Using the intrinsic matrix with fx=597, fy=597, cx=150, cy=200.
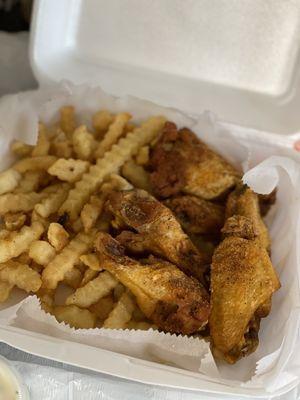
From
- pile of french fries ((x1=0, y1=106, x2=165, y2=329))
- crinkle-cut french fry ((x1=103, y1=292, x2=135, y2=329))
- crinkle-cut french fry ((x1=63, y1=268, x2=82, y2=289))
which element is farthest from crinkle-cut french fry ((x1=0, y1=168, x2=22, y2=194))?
crinkle-cut french fry ((x1=103, y1=292, x2=135, y2=329))

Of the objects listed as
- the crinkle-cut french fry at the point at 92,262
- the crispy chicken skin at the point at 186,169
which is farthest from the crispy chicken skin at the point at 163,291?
the crispy chicken skin at the point at 186,169

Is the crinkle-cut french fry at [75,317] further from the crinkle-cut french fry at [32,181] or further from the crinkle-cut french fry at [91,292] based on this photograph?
the crinkle-cut french fry at [32,181]

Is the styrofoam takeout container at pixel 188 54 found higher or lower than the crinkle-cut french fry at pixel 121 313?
higher

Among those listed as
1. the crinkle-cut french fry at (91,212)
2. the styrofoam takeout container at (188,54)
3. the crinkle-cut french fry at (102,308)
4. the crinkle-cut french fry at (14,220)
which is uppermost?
the styrofoam takeout container at (188,54)

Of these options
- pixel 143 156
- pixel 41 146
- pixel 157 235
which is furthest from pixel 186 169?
pixel 41 146

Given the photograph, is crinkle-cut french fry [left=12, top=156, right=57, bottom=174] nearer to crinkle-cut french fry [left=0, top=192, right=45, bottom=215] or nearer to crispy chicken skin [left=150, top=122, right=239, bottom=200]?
crinkle-cut french fry [left=0, top=192, right=45, bottom=215]

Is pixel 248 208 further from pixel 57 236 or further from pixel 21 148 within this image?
pixel 21 148
